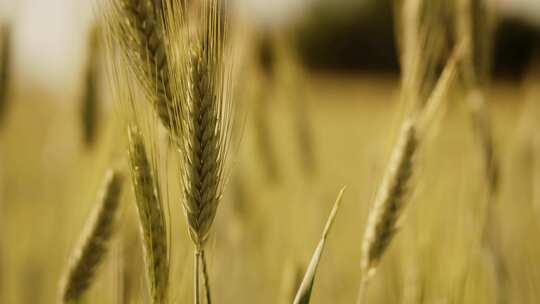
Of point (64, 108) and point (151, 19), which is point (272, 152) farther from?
point (151, 19)

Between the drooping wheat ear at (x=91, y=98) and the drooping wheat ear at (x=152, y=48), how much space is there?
22.6 inches

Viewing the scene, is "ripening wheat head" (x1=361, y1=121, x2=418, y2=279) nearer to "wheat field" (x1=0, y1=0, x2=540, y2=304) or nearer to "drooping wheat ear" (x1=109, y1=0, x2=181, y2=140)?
"wheat field" (x1=0, y1=0, x2=540, y2=304)

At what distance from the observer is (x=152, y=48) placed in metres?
0.53

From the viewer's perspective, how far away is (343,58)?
13.6 metres

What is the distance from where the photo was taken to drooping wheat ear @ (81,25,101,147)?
1.09 meters

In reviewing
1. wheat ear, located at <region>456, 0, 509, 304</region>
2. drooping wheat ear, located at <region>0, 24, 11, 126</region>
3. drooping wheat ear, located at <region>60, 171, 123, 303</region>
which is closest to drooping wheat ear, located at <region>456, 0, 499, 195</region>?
wheat ear, located at <region>456, 0, 509, 304</region>

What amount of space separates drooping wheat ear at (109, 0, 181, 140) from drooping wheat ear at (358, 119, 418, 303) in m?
0.22

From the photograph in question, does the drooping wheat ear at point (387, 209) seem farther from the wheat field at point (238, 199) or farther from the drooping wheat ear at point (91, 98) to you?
the drooping wheat ear at point (91, 98)

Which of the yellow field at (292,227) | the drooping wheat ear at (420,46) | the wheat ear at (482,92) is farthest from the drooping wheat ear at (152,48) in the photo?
the wheat ear at (482,92)

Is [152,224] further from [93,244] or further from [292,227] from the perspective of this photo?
[292,227]

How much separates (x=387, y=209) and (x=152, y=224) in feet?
0.77

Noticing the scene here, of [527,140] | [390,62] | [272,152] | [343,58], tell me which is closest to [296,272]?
[272,152]

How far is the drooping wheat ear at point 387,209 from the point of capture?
0.64m

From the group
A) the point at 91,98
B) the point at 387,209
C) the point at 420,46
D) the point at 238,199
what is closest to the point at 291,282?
the point at 387,209
